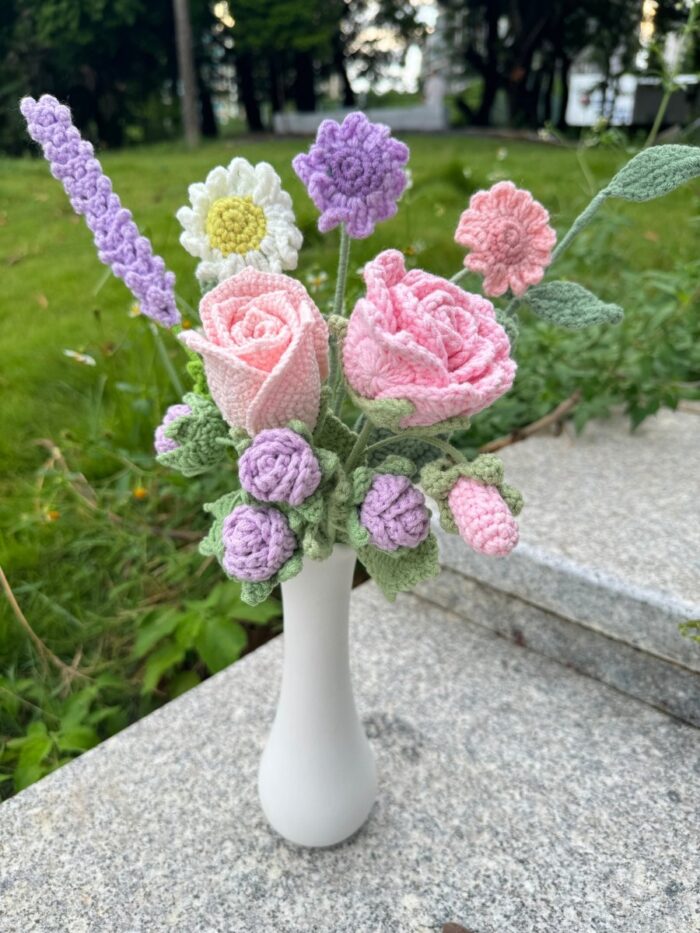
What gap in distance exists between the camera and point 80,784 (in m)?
0.85

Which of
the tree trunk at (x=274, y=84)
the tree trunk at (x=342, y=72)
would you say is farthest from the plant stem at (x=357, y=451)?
the tree trunk at (x=342, y=72)

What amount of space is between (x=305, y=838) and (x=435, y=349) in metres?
0.55

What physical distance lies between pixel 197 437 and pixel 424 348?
199 millimetres

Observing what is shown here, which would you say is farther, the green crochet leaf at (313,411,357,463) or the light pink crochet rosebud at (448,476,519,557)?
the green crochet leaf at (313,411,357,463)

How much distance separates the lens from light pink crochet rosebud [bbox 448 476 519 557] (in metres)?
0.45

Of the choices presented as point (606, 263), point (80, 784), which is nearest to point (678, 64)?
point (606, 263)

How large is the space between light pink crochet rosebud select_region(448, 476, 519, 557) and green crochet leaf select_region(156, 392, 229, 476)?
187 mm

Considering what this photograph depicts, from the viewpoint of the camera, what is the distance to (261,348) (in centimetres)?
48

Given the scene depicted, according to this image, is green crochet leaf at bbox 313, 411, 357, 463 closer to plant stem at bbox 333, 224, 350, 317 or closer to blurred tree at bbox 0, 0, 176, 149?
plant stem at bbox 333, 224, 350, 317

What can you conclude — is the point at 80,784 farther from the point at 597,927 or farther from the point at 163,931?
the point at 597,927

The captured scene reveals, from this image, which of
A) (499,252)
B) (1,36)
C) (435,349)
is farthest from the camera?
(1,36)

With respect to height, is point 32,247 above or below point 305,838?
above

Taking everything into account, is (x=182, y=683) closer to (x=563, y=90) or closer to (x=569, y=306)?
(x=569, y=306)

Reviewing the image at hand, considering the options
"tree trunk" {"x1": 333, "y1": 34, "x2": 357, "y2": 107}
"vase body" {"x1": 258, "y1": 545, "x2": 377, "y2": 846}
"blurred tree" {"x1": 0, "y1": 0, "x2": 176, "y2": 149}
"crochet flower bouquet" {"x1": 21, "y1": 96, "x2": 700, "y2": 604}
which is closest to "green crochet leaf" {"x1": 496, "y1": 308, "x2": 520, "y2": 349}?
"crochet flower bouquet" {"x1": 21, "y1": 96, "x2": 700, "y2": 604}
